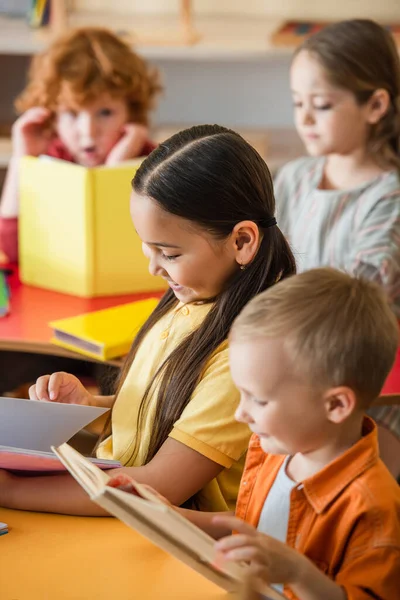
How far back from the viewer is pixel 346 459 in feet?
3.57

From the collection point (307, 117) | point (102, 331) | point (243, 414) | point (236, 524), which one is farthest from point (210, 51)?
point (236, 524)

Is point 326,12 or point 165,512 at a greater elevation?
point 326,12

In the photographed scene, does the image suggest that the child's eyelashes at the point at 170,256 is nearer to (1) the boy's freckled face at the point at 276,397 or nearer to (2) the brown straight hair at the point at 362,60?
(1) the boy's freckled face at the point at 276,397

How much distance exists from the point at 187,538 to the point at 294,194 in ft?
5.09

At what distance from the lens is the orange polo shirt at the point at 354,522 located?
3.37 feet

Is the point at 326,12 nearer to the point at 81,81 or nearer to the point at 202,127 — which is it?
the point at 81,81

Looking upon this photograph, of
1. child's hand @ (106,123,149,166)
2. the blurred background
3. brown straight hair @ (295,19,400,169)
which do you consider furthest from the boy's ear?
the blurred background

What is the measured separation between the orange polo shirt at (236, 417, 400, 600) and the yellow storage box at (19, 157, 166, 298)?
42.5 inches

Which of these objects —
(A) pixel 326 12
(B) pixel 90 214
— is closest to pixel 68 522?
(B) pixel 90 214

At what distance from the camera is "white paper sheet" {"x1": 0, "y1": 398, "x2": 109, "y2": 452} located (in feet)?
4.28

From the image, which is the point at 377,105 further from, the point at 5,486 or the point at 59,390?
the point at 5,486

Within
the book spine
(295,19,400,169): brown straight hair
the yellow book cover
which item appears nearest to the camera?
the yellow book cover

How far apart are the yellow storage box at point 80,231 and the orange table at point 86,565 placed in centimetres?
89

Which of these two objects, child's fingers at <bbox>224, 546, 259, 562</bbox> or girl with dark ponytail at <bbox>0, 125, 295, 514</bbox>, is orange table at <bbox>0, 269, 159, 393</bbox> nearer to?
girl with dark ponytail at <bbox>0, 125, 295, 514</bbox>
